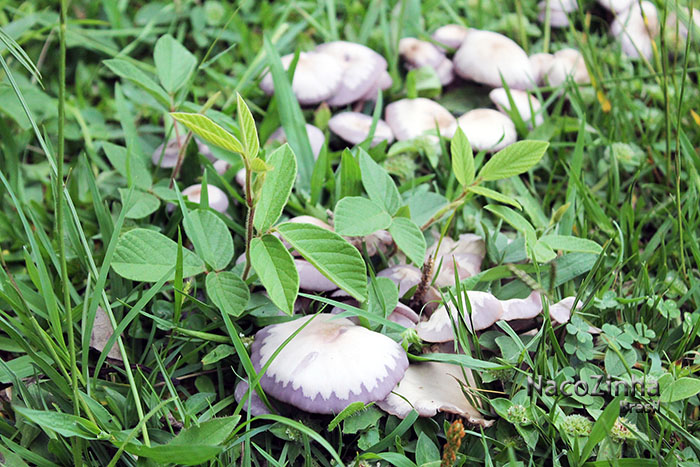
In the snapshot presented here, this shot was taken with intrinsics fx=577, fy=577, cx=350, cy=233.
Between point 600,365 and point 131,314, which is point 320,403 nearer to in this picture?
point 131,314

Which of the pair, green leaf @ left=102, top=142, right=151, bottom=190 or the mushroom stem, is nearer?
the mushroom stem

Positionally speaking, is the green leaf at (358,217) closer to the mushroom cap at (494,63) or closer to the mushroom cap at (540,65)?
the mushroom cap at (494,63)

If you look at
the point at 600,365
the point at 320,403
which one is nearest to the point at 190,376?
the point at 320,403

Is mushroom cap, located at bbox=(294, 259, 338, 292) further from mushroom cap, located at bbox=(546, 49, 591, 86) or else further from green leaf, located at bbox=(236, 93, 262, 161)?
mushroom cap, located at bbox=(546, 49, 591, 86)

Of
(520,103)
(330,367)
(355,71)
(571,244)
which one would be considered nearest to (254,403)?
(330,367)

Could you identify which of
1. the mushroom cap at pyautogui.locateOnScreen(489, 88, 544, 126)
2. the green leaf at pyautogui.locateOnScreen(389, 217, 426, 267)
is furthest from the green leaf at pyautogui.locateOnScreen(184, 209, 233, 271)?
the mushroom cap at pyautogui.locateOnScreen(489, 88, 544, 126)

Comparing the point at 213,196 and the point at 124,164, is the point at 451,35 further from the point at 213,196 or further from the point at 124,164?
the point at 124,164
